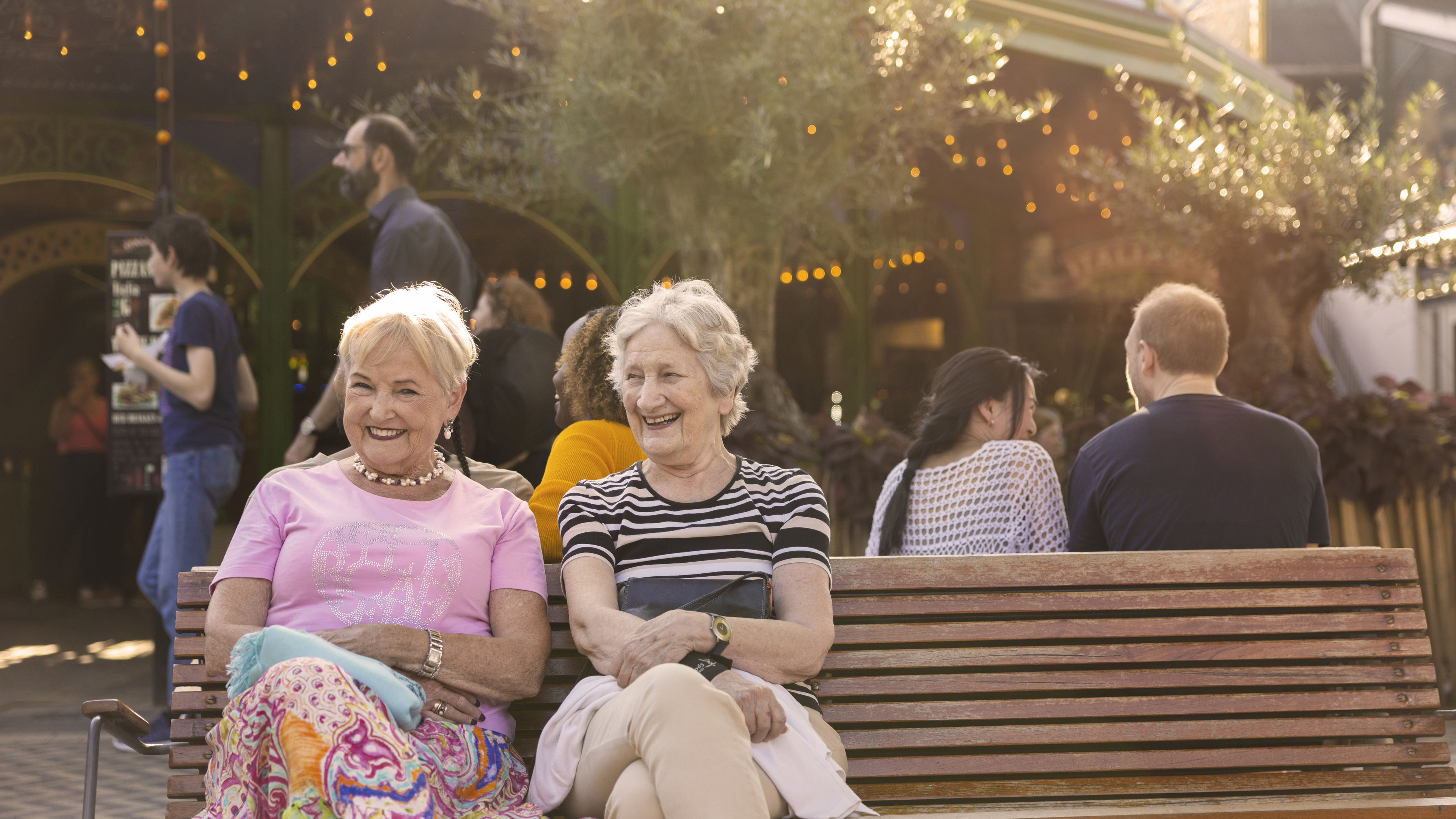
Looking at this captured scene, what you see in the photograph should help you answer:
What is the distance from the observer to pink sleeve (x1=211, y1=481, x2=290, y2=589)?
2.62 metres

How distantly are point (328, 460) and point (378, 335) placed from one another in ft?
1.41

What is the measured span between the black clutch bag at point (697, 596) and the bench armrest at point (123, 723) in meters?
1.09

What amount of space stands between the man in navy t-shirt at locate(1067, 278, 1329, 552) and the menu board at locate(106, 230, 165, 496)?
167 inches

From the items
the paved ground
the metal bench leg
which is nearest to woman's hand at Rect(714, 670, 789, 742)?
the metal bench leg

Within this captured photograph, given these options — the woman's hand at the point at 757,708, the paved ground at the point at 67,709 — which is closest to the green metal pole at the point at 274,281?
the paved ground at the point at 67,709

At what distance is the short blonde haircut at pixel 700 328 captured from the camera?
2814 mm

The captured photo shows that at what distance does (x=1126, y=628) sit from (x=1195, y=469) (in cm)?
62

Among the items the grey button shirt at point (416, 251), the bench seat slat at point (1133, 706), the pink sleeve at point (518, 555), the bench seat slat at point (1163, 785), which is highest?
the grey button shirt at point (416, 251)

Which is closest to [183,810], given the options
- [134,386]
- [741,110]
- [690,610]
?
[690,610]

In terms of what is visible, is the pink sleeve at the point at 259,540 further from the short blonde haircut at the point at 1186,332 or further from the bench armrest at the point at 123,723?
the short blonde haircut at the point at 1186,332

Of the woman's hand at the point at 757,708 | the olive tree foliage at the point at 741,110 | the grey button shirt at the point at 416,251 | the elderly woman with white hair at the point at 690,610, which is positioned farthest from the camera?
the olive tree foliage at the point at 741,110

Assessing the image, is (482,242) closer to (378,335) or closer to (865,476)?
(865,476)

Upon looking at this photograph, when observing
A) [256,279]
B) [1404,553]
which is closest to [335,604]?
[1404,553]

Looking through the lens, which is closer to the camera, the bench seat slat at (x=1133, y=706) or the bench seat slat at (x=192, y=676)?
the bench seat slat at (x=192, y=676)
